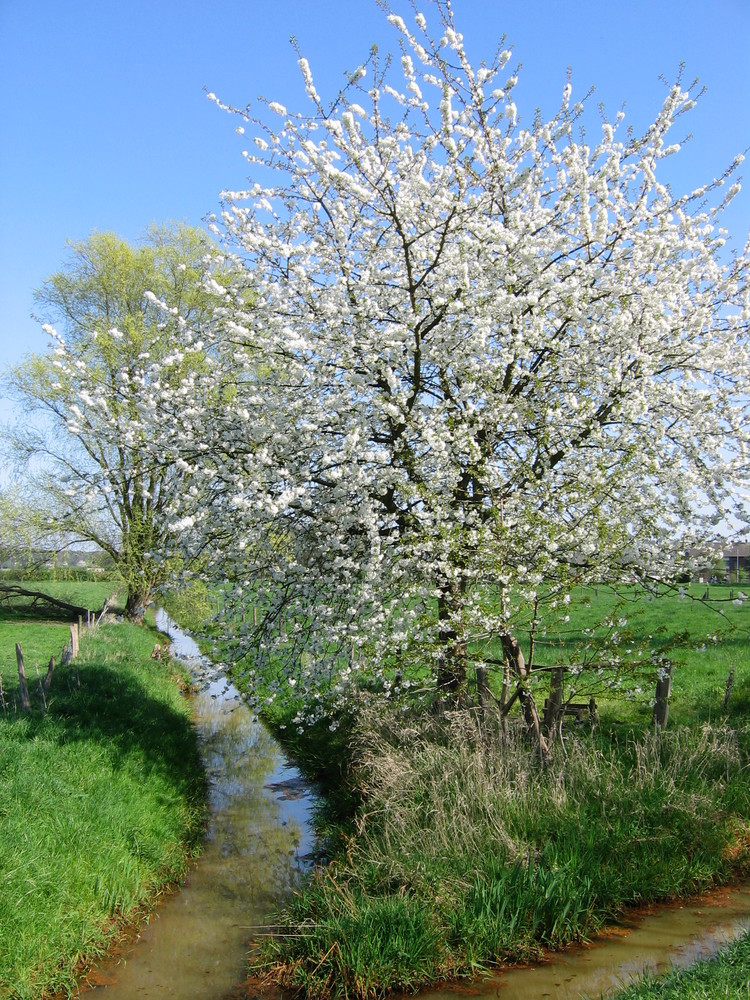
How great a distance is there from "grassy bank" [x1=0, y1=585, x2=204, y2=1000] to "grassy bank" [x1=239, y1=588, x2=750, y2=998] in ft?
5.28

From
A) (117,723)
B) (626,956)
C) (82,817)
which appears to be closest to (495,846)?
(626,956)

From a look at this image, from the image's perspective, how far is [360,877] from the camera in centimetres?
651

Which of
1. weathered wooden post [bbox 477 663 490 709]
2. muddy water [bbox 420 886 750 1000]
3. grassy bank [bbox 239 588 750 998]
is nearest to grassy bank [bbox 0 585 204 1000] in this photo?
grassy bank [bbox 239 588 750 998]

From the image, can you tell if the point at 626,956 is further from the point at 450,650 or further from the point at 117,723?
the point at 117,723

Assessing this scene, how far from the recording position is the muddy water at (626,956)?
558cm

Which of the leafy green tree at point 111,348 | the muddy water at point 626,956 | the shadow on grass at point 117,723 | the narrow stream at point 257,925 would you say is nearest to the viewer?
the muddy water at point 626,956

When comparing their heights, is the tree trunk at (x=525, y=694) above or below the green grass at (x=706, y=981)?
above

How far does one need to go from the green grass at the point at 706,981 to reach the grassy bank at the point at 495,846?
1.17 meters

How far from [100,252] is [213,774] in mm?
17433

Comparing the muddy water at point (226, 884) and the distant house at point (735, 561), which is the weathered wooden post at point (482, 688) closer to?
the muddy water at point (226, 884)

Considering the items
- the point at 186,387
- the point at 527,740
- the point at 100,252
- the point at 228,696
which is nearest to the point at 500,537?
the point at 527,740

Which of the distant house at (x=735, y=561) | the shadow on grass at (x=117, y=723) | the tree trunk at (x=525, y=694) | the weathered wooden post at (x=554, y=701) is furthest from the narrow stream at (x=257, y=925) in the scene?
the distant house at (x=735, y=561)

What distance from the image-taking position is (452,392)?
9281mm

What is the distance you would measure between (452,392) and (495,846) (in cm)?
498
